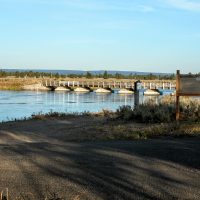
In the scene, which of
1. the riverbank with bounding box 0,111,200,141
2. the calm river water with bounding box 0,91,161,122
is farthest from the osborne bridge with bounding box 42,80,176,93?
the riverbank with bounding box 0,111,200,141

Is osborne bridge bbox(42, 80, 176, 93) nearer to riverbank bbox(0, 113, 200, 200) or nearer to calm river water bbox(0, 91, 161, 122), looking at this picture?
calm river water bbox(0, 91, 161, 122)

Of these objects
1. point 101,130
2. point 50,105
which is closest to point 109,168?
point 101,130

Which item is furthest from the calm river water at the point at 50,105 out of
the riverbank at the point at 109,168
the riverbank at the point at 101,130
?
the riverbank at the point at 109,168

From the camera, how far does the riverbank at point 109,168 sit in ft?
24.8

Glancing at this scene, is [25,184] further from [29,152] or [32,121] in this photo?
[32,121]

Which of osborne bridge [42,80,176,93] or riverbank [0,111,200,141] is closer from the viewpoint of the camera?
riverbank [0,111,200,141]

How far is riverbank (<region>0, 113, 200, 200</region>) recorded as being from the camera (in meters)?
7.56

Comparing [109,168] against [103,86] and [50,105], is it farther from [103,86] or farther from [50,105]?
[103,86]

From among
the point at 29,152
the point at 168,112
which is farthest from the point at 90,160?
the point at 168,112

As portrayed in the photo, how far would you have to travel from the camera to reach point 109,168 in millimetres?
9148

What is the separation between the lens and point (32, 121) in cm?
2123

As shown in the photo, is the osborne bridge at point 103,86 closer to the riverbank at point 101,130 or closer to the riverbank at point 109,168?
the riverbank at point 101,130

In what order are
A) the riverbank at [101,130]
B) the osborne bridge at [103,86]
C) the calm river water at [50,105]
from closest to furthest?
the riverbank at [101,130], the calm river water at [50,105], the osborne bridge at [103,86]

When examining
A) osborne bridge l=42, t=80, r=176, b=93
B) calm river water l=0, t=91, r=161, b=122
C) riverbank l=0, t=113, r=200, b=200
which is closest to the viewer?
riverbank l=0, t=113, r=200, b=200
